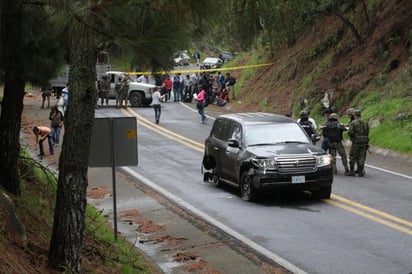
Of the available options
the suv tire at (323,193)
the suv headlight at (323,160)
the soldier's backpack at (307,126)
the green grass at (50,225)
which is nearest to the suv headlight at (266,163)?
the suv headlight at (323,160)

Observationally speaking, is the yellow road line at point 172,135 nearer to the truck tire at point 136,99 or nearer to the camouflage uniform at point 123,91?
the camouflage uniform at point 123,91

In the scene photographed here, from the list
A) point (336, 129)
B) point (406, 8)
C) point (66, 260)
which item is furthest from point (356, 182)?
point (406, 8)

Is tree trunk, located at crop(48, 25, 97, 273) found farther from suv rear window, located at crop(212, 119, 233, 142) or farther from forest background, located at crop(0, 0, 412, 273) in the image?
suv rear window, located at crop(212, 119, 233, 142)

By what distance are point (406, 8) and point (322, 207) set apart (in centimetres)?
1778

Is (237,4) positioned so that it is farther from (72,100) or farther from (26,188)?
(26,188)

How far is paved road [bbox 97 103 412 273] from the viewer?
9.91 metres

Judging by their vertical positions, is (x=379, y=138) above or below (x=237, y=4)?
below

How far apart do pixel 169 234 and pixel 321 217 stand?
9.73ft

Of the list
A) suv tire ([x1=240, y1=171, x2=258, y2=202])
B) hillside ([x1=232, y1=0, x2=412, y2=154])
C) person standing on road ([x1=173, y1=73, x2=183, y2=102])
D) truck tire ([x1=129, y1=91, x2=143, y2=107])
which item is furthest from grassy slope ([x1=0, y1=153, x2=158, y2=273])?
person standing on road ([x1=173, y1=73, x2=183, y2=102])

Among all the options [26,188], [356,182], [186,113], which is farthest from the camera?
[186,113]

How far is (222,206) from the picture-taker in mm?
14172

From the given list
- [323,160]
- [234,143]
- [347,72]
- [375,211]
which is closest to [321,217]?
[375,211]

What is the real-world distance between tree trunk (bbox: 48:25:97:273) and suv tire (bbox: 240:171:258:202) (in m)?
7.29

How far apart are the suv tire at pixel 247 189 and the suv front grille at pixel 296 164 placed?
74 cm
